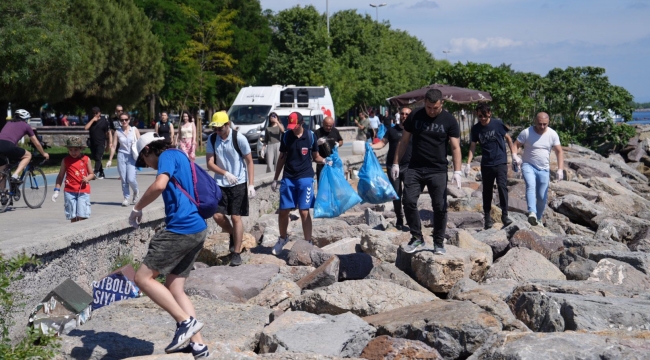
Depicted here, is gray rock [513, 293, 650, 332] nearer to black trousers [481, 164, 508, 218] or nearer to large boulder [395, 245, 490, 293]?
large boulder [395, 245, 490, 293]

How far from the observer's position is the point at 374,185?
1024 cm

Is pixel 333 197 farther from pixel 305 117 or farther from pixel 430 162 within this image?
pixel 305 117

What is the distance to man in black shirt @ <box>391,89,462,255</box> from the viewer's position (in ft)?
26.3

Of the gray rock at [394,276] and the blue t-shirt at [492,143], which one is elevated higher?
the blue t-shirt at [492,143]

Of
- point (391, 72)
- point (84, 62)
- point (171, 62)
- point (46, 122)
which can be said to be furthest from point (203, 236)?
point (391, 72)

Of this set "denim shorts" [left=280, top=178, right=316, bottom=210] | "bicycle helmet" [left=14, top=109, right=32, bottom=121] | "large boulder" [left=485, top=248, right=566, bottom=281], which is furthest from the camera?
"bicycle helmet" [left=14, top=109, right=32, bottom=121]

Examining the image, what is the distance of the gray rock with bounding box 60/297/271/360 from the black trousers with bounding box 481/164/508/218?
5.35 m

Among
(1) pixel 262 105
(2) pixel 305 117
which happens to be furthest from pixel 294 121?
(1) pixel 262 105

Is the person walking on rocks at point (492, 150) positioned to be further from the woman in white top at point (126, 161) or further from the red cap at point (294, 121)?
the woman in white top at point (126, 161)

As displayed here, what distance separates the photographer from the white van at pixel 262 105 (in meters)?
26.1

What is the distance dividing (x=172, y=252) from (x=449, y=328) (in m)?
2.04

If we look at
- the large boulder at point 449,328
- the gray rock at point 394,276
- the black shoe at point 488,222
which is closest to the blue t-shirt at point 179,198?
the large boulder at point 449,328

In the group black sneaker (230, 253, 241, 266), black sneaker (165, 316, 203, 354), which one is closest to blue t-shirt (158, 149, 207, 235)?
black sneaker (165, 316, 203, 354)

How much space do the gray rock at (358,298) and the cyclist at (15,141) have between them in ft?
24.5
